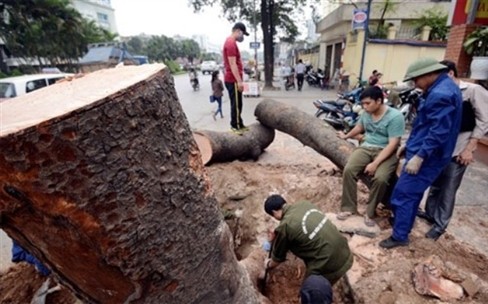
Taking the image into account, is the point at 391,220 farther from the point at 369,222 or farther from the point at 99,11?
the point at 99,11

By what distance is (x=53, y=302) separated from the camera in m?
2.55

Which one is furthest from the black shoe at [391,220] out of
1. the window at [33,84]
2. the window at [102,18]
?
the window at [102,18]

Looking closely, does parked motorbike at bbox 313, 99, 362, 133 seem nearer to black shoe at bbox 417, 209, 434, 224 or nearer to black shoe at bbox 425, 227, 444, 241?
black shoe at bbox 417, 209, 434, 224

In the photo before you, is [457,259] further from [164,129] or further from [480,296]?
[164,129]

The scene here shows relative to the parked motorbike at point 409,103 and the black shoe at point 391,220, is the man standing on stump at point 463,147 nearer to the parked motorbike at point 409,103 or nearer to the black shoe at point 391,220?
the black shoe at point 391,220

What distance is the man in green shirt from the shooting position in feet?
7.32

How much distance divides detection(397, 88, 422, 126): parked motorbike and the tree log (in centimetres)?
323

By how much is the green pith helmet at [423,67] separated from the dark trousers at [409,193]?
693mm

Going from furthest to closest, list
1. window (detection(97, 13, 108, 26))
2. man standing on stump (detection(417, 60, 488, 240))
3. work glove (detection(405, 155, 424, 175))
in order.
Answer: window (detection(97, 13, 108, 26)), man standing on stump (detection(417, 60, 488, 240)), work glove (detection(405, 155, 424, 175))

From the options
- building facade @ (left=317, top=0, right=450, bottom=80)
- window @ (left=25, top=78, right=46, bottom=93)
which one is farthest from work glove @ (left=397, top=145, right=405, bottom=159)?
building facade @ (left=317, top=0, right=450, bottom=80)

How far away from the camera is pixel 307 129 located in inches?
172

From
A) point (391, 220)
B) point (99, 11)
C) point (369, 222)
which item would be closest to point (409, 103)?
point (391, 220)

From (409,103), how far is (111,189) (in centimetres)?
714

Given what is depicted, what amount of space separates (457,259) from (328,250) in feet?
4.25
